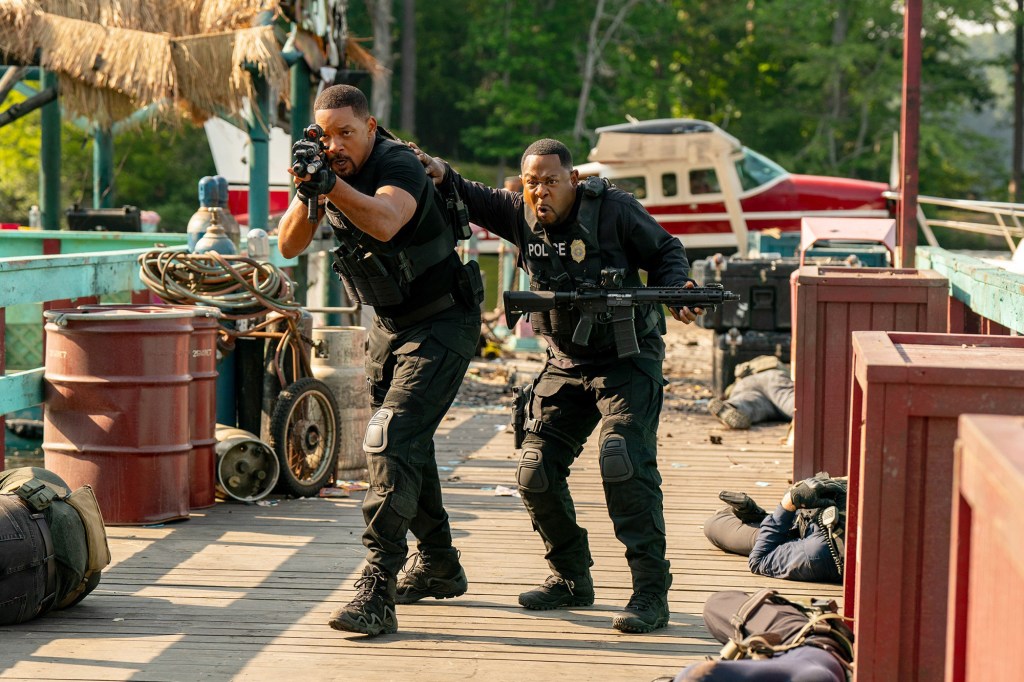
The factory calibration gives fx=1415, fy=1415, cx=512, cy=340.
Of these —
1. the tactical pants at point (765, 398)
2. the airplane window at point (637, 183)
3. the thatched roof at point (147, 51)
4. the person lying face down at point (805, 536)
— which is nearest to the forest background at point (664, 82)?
the airplane window at point (637, 183)

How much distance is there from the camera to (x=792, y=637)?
4.07 m

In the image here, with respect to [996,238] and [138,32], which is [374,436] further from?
[996,238]

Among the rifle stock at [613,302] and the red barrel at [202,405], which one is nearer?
the rifle stock at [613,302]

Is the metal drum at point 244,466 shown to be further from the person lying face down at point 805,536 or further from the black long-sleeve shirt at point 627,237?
the person lying face down at point 805,536

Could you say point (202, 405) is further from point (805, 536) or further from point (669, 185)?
point (669, 185)

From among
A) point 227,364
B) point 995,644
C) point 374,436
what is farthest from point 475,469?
point 995,644

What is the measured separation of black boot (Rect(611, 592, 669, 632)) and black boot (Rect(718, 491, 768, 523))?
1.36m

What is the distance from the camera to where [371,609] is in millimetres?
5035

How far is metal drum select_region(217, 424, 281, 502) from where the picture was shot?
24.7ft

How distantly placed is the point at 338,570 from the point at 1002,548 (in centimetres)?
425

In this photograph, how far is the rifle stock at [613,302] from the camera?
523 centimetres

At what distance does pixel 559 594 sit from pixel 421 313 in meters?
1.23

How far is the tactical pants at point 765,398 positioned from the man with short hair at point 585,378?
5680 mm

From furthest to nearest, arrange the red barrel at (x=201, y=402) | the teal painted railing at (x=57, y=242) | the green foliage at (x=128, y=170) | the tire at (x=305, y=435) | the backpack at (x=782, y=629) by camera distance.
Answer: the green foliage at (x=128, y=170)
the teal painted railing at (x=57, y=242)
the tire at (x=305, y=435)
the red barrel at (x=201, y=402)
the backpack at (x=782, y=629)
